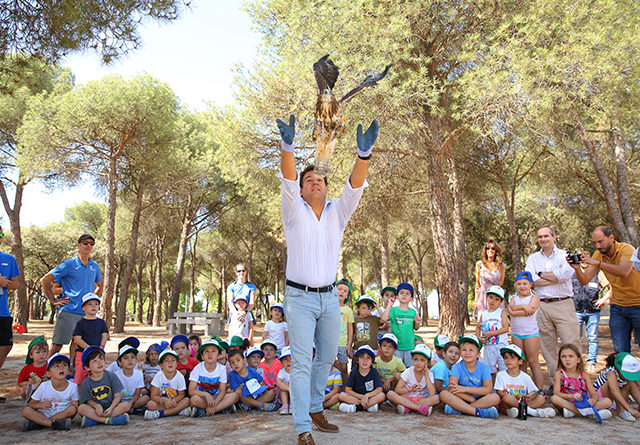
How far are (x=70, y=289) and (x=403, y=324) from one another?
3.89m

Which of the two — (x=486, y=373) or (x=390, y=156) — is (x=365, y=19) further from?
(x=486, y=373)

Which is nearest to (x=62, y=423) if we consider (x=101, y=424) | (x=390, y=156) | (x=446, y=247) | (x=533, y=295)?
(x=101, y=424)

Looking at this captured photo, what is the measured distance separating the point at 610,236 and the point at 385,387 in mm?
2821

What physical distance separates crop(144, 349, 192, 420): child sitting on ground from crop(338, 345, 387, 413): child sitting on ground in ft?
4.95

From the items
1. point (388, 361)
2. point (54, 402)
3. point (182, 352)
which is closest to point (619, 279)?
point (388, 361)

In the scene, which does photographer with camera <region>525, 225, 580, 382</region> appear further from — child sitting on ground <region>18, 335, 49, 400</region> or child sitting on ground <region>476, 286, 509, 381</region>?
child sitting on ground <region>18, 335, 49, 400</region>

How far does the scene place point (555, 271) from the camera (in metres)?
4.89

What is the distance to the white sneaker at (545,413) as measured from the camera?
157 inches

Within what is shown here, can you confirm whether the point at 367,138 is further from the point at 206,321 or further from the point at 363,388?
the point at 206,321

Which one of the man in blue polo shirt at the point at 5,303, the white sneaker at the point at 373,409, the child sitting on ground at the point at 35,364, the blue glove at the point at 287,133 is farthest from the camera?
the child sitting on ground at the point at 35,364

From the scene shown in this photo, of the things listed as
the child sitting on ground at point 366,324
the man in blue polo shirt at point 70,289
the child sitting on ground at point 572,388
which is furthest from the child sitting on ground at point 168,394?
the child sitting on ground at point 572,388

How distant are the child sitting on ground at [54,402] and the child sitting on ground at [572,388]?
14.2 feet

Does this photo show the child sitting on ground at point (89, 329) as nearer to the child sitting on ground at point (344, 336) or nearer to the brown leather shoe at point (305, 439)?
the child sitting on ground at point (344, 336)

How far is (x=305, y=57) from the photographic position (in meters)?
8.51
